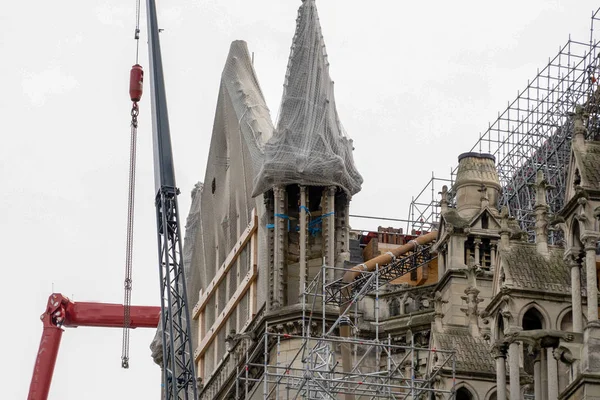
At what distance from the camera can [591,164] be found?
58.0 m

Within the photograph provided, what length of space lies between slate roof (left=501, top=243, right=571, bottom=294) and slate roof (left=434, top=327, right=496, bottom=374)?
4815 mm

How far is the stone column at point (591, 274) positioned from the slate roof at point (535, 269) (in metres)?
5.91

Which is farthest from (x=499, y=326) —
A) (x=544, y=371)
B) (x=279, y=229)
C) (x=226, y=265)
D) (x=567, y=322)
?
(x=226, y=265)

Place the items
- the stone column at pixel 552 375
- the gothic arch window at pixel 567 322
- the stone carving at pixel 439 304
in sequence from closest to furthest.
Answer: the stone column at pixel 552 375 < the gothic arch window at pixel 567 322 < the stone carving at pixel 439 304

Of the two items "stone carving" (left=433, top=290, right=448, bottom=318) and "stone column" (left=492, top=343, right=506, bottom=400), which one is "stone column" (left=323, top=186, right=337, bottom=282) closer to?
"stone carving" (left=433, top=290, right=448, bottom=318)

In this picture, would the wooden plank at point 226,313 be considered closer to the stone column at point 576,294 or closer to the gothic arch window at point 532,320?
the gothic arch window at point 532,320

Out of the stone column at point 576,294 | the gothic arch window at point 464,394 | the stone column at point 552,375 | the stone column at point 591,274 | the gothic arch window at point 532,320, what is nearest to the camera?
the stone column at point 591,274

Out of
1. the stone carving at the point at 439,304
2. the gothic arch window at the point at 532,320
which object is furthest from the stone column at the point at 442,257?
the gothic arch window at the point at 532,320

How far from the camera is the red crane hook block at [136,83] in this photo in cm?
9356

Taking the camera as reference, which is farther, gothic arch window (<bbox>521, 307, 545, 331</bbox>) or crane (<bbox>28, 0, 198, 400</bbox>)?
crane (<bbox>28, 0, 198, 400</bbox>)

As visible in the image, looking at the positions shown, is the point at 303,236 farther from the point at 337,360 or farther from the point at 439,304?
the point at 439,304

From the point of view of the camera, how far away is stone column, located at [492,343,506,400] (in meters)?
61.6

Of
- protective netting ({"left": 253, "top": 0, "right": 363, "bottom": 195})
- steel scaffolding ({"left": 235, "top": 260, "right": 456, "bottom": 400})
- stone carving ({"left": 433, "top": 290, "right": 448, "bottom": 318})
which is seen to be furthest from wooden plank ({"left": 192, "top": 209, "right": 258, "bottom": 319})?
stone carving ({"left": 433, "top": 290, "right": 448, "bottom": 318})

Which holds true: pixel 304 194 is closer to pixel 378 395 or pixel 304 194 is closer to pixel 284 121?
pixel 284 121
